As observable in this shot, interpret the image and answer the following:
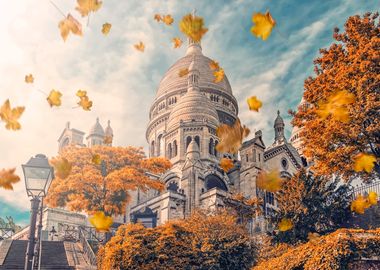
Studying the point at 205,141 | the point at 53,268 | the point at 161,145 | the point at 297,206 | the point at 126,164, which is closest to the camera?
the point at 53,268

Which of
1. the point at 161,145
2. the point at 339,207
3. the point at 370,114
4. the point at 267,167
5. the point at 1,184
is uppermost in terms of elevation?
the point at 161,145

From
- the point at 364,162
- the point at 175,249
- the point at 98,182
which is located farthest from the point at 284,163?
the point at 364,162

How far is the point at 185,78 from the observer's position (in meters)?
62.6

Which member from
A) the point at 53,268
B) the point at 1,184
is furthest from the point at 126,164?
the point at 1,184

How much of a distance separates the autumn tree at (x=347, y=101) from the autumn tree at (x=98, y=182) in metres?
12.7

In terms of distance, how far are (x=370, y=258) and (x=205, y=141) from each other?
33.2 m

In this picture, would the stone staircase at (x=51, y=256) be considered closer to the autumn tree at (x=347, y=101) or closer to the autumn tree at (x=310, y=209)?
the autumn tree at (x=310, y=209)

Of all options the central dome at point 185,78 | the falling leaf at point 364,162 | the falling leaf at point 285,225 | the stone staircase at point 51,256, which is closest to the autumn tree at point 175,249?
the stone staircase at point 51,256

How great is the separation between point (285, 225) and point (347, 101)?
23.9ft

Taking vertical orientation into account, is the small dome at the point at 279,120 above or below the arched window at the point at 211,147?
above

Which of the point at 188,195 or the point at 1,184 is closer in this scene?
the point at 1,184

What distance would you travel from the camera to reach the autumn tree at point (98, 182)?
27.9 metres

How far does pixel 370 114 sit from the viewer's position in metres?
18.4

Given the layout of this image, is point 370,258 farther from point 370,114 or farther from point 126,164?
point 126,164
